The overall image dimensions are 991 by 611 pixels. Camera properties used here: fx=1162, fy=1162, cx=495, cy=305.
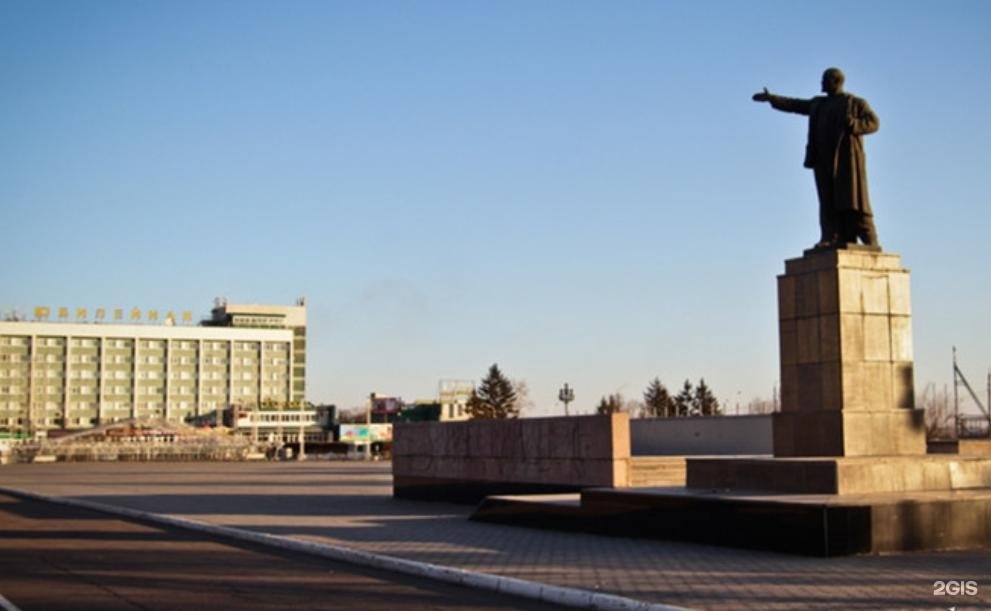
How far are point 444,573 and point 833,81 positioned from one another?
8.87m

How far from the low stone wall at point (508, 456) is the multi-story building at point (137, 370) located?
99.7 m

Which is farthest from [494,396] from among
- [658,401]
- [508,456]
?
[508,456]

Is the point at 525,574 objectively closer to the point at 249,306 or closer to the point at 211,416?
the point at 211,416

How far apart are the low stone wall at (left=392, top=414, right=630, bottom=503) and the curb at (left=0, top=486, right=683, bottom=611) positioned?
20.6 feet

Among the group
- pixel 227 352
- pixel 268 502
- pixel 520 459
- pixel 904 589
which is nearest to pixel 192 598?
pixel 904 589

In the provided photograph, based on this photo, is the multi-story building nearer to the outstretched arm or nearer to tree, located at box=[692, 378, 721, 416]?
tree, located at box=[692, 378, 721, 416]

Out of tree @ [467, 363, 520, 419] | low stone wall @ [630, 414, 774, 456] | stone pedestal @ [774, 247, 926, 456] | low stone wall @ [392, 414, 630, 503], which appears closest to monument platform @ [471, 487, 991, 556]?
stone pedestal @ [774, 247, 926, 456]

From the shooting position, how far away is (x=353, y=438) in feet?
342

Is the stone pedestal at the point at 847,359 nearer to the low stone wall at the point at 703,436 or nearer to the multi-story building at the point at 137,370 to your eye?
the low stone wall at the point at 703,436

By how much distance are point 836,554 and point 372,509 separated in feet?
39.7

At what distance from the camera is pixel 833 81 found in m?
16.0

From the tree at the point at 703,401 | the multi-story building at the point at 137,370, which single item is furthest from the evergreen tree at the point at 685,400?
the multi-story building at the point at 137,370

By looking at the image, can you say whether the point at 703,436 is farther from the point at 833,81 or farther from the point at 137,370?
the point at 137,370

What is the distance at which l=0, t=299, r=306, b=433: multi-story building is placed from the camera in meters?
120
